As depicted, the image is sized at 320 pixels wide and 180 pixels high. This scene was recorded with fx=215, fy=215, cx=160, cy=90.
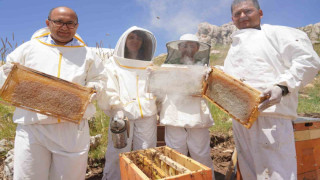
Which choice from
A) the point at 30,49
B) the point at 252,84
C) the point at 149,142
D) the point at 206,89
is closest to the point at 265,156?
the point at 252,84

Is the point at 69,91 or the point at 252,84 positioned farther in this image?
the point at 252,84

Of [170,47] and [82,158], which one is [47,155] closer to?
[82,158]

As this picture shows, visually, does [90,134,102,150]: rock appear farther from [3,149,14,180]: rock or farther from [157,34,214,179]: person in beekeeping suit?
[157,34,214,179]: person in beekeeping suit

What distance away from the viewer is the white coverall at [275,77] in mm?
2199

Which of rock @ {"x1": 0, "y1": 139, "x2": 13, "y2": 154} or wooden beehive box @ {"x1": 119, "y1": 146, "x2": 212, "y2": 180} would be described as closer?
wooden beehive box @ {"x1": 119, "y1": 146, "x2": 212, "y2": 180}

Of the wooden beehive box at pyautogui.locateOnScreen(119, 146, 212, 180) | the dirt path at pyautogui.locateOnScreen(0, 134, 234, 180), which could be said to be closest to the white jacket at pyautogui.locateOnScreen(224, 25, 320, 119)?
the wooden beehive box at pyautogui.locateOnScreen(119, 146, 212, 180)

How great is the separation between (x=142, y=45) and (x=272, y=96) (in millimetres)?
2081

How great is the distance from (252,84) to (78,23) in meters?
2.11

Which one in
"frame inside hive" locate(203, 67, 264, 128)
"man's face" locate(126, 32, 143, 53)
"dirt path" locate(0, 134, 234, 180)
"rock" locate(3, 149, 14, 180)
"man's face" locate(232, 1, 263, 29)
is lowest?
"dirt path" locate(0, 134, 234, 180)

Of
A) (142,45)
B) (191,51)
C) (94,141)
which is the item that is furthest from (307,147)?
(94,141)

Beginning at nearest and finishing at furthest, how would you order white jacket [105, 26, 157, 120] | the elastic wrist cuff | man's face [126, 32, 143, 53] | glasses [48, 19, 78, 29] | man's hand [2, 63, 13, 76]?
man's hand [2, 63, 13, 76]
the elastic wrist cuff
glasses [48, 19, 78, 29]
white jacket [105, 26, 157, 120]
man's face [126, 32, 143, 53]

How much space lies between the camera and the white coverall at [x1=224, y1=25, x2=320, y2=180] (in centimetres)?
220

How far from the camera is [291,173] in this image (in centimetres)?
226

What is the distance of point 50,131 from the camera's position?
2.22 metres
